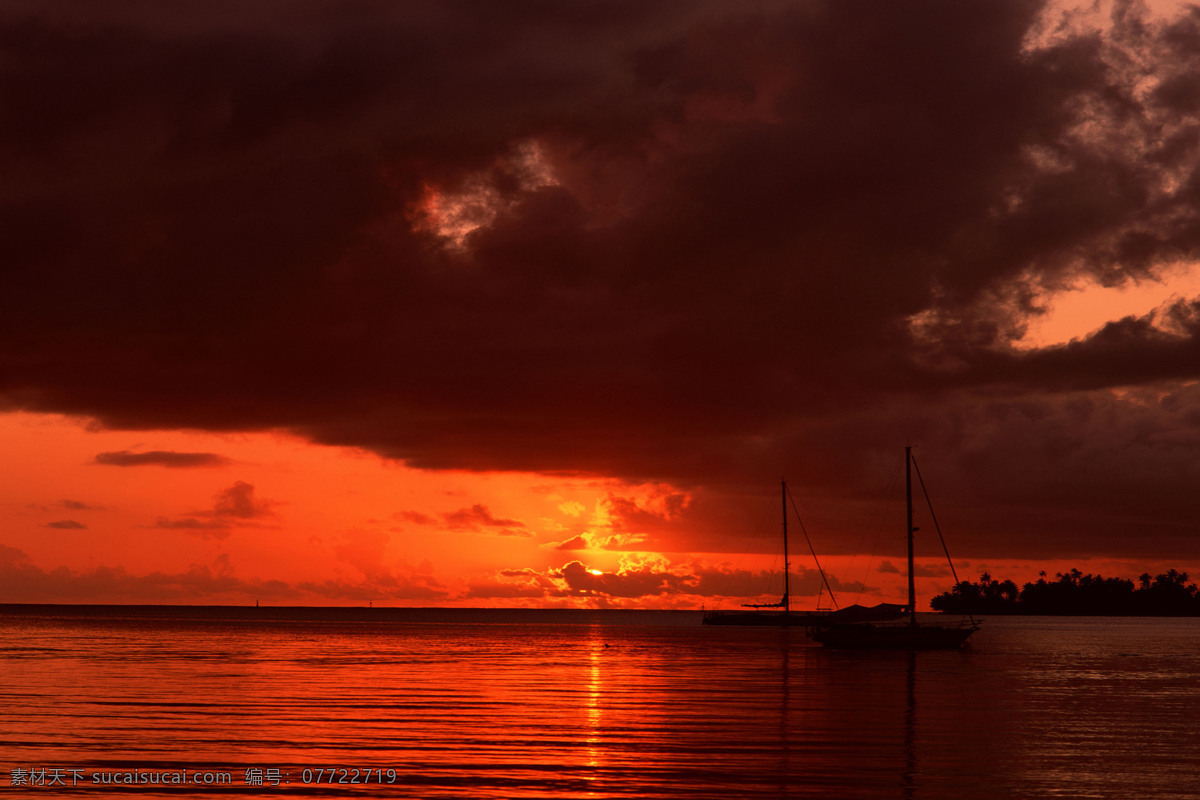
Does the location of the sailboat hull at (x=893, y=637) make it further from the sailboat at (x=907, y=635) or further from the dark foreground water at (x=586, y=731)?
the dark foreground water at (x=586, y=731)

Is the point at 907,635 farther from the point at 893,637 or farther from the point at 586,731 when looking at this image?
the point at 586,731

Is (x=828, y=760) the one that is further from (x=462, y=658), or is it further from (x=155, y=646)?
(x=155, y=646)

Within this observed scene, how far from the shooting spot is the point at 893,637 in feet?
381

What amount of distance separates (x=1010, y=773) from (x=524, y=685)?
137ft

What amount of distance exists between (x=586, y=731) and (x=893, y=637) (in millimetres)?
76044

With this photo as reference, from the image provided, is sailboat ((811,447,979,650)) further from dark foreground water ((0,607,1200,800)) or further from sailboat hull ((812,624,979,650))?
dark foreground water ((0,607,1200,800))

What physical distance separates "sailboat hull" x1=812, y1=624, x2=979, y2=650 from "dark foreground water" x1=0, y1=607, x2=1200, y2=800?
21.5 m

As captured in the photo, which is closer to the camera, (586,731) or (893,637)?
(586,731)

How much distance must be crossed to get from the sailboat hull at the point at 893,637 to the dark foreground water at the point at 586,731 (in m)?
21.5

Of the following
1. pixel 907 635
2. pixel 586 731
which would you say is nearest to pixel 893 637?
pixel 907 635

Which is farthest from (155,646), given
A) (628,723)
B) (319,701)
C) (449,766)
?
(449,766)

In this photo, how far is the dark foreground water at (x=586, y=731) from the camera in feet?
112

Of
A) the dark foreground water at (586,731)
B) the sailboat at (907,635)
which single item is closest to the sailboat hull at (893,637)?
the sailboat at (907,635)

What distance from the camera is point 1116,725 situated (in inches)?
2090
